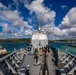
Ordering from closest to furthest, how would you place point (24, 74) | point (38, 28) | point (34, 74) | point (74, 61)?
1. point (24, 74)
2. point (34, 74)
3. point (74, 61)
4. point (38, 28)

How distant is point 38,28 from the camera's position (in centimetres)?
2819

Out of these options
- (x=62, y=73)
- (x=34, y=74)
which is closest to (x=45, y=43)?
(x=34, y=74)

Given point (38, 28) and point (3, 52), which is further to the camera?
point (3, 52)

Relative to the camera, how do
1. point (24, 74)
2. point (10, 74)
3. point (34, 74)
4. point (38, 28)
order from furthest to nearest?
point (38, 28)
point (34, 74)
point (10, 74)
point (24, 74)

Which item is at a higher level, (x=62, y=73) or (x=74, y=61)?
(x=62, y=73)

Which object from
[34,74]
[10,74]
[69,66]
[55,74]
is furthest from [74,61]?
[10,74]

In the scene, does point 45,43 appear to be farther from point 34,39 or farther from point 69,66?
point 69,66

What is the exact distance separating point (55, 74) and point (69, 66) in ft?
6.24

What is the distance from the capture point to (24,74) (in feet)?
13.4

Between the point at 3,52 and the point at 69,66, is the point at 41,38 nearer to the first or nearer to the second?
the point at 69,66

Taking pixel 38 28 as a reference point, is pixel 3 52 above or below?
below

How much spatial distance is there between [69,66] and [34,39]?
52.5 ft

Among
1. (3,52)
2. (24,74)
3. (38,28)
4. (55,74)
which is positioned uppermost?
(38,28)

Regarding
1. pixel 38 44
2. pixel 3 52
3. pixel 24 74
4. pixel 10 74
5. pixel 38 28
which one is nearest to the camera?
pixel 24 74
